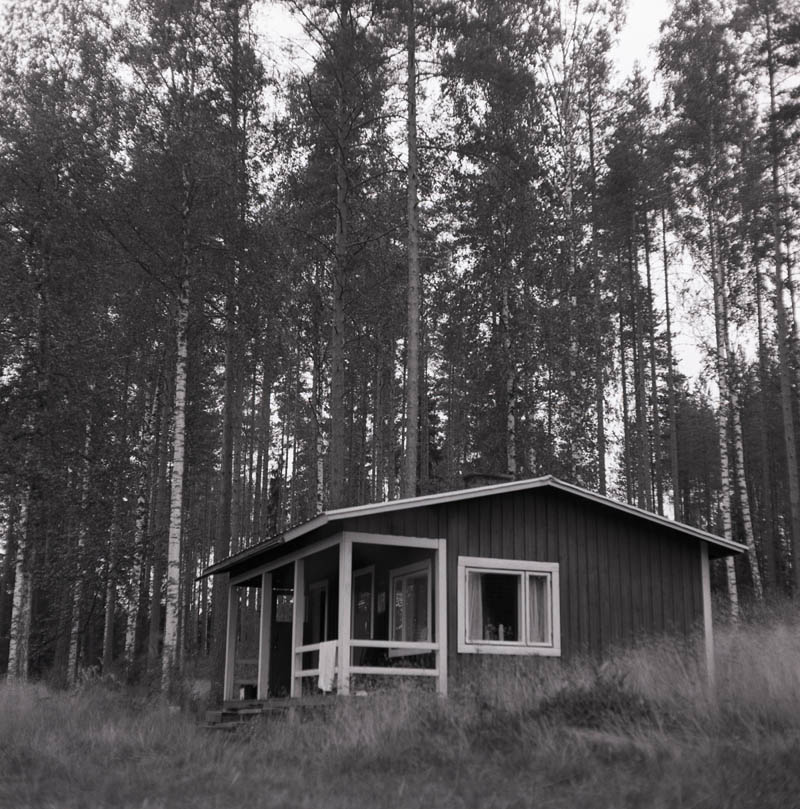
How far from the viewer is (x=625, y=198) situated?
27.8 m

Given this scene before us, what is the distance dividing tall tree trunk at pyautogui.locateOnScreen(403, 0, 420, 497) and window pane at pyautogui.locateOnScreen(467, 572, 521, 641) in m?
4.24

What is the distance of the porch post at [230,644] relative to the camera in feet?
61.8

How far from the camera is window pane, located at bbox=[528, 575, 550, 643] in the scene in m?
14.8

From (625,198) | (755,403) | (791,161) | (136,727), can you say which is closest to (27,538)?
(136,727)

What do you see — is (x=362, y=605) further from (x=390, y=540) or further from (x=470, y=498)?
(x=470, y=498)

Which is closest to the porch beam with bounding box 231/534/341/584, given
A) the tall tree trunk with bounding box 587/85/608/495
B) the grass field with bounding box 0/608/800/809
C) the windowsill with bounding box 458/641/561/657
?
the windowsill with bounding box 458/641/561/657

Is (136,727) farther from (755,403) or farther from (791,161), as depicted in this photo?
(755,403)

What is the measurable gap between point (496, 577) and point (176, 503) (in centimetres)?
660

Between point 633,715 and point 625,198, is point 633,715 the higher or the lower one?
the lower one

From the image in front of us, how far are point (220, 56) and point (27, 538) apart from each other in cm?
1117

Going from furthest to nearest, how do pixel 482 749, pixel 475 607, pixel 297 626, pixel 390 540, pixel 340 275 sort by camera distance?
1. pixel 340 275
2. pixel 297 626
3. pixel 475 607
4. pixel 390 540
5. pixel 482 749

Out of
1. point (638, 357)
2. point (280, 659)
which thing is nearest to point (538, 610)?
point (280, 659)

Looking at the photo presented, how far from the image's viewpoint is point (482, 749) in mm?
9852

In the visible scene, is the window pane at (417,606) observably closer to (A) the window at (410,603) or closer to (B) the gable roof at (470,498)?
(A) the window at (410,603)
